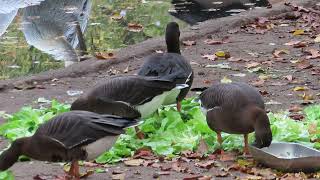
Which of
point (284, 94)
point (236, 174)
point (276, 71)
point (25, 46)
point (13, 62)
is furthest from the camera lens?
point (25, 46)

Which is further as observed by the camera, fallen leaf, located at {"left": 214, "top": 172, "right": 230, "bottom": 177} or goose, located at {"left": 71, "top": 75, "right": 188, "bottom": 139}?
goose, located at {"left": 71, "top": 75, "right": 188, "bottom": 139}

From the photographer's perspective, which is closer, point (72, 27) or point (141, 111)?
point (141, 111)

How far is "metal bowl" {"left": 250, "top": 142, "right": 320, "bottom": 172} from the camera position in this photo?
223 inches

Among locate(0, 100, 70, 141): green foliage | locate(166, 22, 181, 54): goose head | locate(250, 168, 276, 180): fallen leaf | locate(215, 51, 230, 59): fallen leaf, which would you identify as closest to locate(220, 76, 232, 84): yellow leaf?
locate(166, 22, 181, 54): goose head

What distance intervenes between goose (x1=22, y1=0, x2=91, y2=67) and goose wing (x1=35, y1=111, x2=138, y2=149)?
6390mm

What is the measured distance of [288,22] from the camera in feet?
44.6

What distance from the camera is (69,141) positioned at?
552 cm

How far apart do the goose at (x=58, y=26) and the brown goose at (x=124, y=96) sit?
5454 millimetres

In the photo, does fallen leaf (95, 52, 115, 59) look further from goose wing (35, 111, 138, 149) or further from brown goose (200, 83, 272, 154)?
goose wing (35, 111, 138, 149)

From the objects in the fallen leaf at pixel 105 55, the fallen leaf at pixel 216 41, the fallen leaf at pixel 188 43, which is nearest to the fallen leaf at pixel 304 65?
the fallen leaf at pixel 216 41

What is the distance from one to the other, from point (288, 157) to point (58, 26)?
10.8 metres

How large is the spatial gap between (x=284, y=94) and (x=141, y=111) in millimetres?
2524

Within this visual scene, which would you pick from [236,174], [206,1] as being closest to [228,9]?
[206,1]

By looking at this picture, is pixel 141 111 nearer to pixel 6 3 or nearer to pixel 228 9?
pixel 228 9
